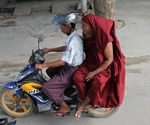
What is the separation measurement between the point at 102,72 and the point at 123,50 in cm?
298

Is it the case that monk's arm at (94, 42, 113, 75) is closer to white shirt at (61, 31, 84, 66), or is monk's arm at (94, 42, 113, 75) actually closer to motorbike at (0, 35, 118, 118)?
white shirt at (61, 31, 84, 66)

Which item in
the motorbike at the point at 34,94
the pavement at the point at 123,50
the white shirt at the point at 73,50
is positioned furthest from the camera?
the pavement at the point at 123,50

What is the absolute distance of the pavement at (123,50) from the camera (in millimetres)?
4688

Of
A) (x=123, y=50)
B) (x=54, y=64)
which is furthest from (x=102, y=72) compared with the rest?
(x=123, y=50)

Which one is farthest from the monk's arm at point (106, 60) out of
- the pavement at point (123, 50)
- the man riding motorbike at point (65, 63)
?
the pavement at point (123, 50)

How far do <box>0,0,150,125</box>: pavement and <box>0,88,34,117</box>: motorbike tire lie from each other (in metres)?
0.10

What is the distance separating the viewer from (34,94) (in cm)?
457

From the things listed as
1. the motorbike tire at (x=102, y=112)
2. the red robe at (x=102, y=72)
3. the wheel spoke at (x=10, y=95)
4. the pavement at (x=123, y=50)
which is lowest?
the pavement at (x=123, y=50)

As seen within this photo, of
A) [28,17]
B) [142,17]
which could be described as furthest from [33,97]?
[28,17]

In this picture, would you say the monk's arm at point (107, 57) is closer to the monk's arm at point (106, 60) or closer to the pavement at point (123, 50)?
the monk's arm at point (106, 60)

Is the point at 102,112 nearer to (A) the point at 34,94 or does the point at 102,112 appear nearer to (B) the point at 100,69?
(B) the point at 100,69

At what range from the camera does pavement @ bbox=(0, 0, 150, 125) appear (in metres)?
4.69

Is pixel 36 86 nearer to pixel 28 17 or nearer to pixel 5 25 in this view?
pixel 5 25

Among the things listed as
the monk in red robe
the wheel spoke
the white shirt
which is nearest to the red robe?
the monk in red robe
